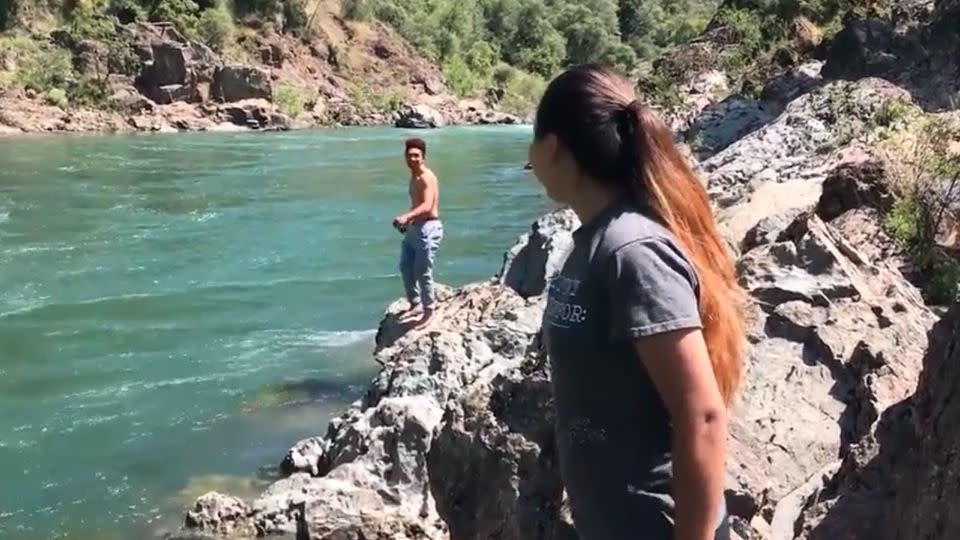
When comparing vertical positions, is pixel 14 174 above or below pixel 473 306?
below

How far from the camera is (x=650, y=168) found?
2209mm

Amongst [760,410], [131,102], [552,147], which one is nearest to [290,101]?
[131,102]

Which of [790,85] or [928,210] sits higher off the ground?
[928,210]

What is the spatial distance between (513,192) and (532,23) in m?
55.8

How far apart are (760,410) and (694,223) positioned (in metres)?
3.05

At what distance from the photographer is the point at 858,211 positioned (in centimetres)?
865

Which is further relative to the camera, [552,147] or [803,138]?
[803,138]

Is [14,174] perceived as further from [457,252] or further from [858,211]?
[858,211]

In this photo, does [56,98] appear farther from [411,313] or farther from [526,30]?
[526,30]

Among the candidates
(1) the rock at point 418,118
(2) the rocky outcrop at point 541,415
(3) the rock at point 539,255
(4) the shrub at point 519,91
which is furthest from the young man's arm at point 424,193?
(4) the shrub at point 519,91

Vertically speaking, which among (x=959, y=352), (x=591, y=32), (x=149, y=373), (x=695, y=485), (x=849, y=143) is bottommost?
(x=591, y=32)

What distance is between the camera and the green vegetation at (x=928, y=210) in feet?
24.7

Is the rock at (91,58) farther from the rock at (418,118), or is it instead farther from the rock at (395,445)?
the rock at (395,445)

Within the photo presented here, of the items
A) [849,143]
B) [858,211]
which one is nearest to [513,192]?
[849,143]
